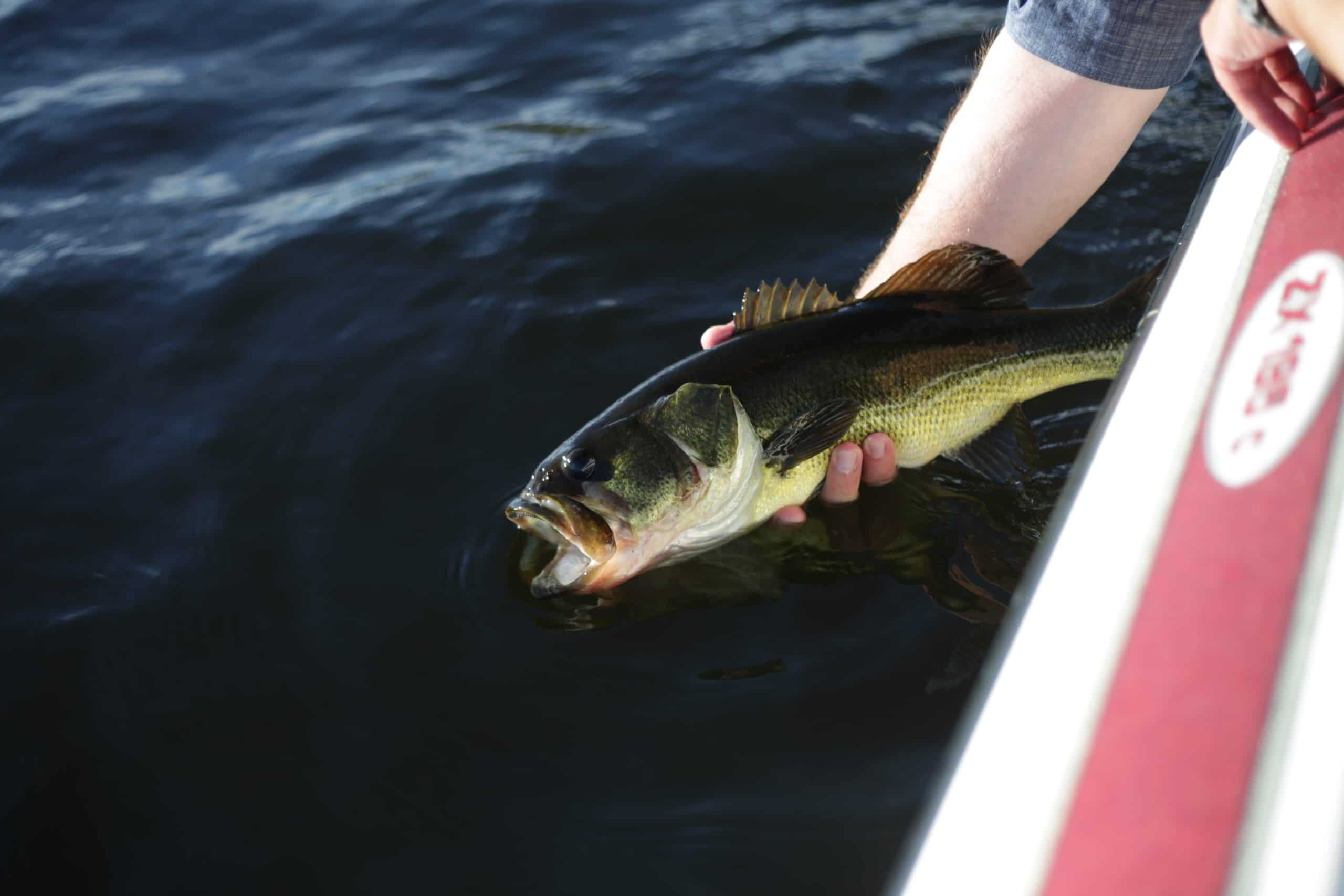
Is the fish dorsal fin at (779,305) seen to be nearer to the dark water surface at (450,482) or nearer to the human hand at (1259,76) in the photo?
the dark water surface at (450,482)

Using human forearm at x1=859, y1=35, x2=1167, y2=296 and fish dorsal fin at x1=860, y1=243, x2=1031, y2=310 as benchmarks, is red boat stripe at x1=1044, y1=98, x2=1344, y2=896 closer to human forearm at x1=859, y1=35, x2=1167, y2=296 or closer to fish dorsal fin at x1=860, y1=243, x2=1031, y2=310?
fish dorsal fin at x1=860, y1=243, x2=1031, y2=310

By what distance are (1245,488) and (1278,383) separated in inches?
7.0

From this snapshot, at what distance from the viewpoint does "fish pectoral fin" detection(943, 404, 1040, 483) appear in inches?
140

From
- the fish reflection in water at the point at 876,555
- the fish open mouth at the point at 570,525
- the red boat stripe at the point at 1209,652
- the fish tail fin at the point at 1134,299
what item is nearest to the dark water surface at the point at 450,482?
the fish reflection in water at the point at 876,555

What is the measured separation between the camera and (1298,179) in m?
1.90

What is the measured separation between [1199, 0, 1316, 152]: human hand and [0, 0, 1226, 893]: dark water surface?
1.55 m

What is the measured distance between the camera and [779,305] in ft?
11.1

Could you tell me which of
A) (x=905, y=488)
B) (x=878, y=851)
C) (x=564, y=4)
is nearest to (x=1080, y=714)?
(x=878, y=851)

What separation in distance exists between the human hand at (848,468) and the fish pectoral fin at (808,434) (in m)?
0.15

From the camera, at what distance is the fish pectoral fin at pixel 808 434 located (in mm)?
3193

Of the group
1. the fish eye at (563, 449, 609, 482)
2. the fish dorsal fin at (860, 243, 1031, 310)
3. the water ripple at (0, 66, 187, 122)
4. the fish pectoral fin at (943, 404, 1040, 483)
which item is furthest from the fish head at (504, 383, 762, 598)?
the water ripple at (0, 66, 187, 122)

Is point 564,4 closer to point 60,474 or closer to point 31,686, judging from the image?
point 60,474

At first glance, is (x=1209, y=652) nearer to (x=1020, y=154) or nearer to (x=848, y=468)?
(x=848, y=468)

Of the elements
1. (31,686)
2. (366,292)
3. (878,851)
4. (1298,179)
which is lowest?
(878,851)
